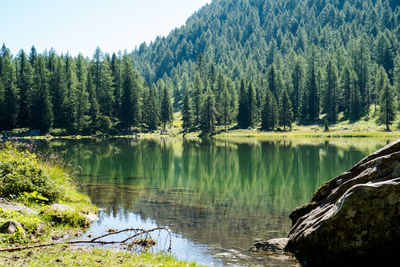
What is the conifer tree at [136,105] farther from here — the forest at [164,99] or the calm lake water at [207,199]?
the calm lake water at [207,199]

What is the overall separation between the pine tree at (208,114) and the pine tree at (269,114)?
16285mm

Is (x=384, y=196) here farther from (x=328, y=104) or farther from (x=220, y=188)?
(x=328, y=104)

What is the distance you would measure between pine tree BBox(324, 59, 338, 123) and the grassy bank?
11926 centimetres

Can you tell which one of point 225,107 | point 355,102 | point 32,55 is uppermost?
point 32,55

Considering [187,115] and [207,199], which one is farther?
[187,115]

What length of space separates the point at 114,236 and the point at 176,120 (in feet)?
477

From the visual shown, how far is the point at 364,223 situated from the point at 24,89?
12148 cm

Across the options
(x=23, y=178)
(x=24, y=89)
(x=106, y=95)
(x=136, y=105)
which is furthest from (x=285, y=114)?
(x=23, y=178)

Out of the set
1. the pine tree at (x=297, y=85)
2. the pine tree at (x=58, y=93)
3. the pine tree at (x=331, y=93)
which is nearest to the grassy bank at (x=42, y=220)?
the pine tree at (x=58, y=93)

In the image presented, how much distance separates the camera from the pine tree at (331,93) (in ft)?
421

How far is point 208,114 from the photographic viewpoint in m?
122

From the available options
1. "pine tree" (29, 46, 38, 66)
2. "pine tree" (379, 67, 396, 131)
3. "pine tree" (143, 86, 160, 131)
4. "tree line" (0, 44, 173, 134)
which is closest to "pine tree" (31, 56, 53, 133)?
"tree line" (0, 44, 173, 134)

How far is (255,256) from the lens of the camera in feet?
43.5

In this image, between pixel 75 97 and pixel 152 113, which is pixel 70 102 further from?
pixel 152 113
